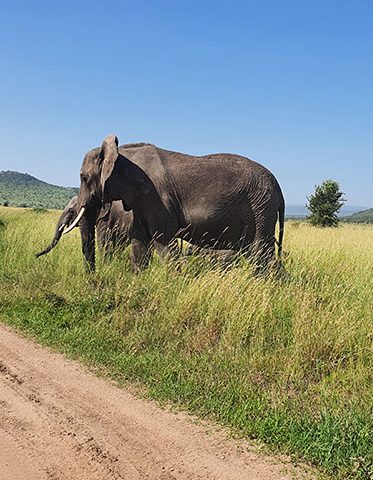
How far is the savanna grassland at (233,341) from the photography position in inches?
152

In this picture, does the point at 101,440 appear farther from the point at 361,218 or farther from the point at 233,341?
the point at 361,218

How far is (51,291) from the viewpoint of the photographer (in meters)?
7.66

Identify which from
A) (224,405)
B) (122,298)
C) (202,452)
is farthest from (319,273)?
(202,452)

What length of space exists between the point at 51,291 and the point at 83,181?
1883mm

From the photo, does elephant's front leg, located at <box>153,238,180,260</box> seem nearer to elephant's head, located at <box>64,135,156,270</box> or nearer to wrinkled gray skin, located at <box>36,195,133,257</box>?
elephant's head, located at <box>64,135,156,270</box>

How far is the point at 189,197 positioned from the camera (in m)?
8.02

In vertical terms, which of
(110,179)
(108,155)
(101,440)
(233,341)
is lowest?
(101,440)

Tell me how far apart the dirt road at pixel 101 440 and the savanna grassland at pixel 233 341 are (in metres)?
0.28

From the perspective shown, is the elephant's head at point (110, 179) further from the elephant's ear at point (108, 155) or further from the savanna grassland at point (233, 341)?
the savanna grassland at point (233, 341)

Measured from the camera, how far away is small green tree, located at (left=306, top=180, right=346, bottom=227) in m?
36.0

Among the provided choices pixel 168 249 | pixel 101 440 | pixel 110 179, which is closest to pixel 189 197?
pixel 168 249

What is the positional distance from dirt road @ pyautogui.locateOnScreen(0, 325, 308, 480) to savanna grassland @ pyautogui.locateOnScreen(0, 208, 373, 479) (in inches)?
11.1

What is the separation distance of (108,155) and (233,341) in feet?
12.2

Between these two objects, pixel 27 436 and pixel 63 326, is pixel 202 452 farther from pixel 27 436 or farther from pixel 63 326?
pixel 63 326
